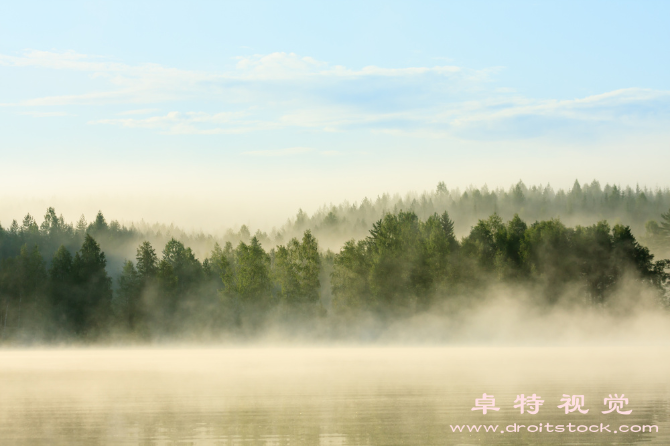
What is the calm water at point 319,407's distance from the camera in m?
21.1

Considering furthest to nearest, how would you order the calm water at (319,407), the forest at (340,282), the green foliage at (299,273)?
the green foliage at (299,273)
the forest at (340,282)
the calm water at (319,407)

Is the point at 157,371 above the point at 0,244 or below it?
below

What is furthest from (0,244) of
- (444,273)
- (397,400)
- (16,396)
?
(397,400)

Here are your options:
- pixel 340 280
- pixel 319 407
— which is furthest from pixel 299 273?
pixel 319 407

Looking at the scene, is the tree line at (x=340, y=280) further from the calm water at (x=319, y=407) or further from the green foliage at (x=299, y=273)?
the calm water at (x=319, y=407)

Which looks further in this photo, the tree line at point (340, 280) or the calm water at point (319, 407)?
the tree line at point (340, 280)

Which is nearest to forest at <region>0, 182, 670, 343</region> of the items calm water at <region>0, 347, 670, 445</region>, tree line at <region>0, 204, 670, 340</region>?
tree line at <region>0, 204, 670, 340</region>

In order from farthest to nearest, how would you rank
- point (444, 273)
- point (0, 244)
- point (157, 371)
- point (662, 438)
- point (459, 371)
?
point (0, 244), point (444, 273), point (157, 371), point (459, 371), point (662, 438)

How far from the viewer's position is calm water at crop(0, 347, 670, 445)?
2105 centimetres

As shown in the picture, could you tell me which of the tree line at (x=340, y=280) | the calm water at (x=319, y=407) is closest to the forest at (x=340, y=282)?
the tree line at (x=340, y=280)

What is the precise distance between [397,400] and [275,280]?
89.3 meters

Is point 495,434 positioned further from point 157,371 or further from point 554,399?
point 157,371

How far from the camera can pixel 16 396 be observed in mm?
34625

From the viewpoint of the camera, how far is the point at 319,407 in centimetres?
2741
